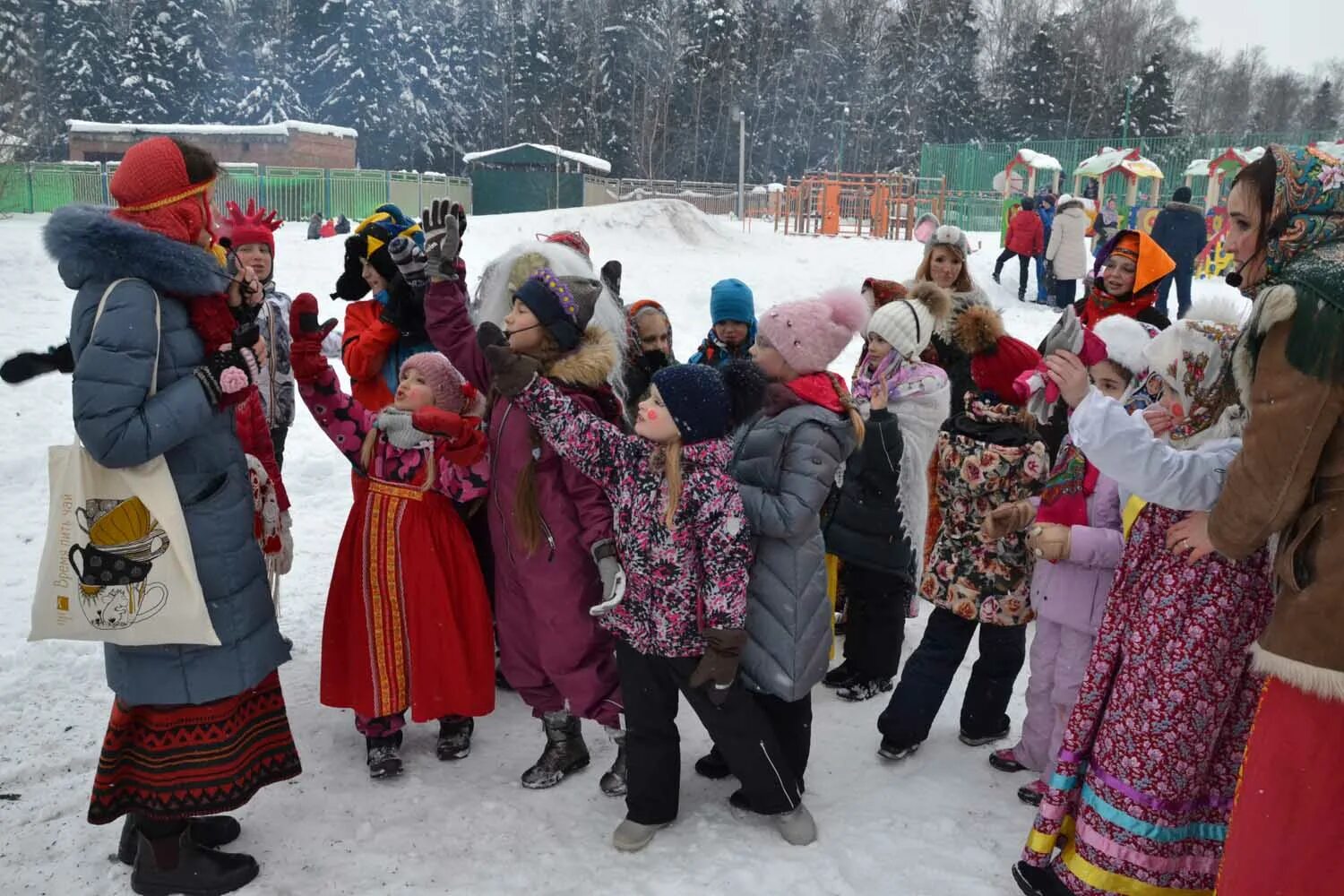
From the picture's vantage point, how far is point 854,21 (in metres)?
51.9

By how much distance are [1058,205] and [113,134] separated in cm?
3124

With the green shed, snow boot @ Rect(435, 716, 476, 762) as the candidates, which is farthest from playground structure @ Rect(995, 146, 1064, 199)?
snow boot @ Rect(435, 716, 476, 762)

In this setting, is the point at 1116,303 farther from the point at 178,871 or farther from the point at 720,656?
the point at 178,871

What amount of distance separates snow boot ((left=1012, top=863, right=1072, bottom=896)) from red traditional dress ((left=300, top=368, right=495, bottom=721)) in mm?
1904

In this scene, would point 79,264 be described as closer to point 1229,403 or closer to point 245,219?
point 245,219

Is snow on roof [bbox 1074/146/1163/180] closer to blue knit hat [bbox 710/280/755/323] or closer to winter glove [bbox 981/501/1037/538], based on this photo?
blue knit hat [bbox 710/280/755/323]

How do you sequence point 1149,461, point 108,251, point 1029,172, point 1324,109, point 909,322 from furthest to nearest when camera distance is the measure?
A: point 1324,109 → point 1029,172 → point 909,322 → point 108,251 → point 1149,461

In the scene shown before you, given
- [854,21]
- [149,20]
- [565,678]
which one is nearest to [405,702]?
[565,678]

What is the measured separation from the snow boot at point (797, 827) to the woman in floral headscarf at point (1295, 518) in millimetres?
1284

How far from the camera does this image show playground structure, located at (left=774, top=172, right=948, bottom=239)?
21781 mm

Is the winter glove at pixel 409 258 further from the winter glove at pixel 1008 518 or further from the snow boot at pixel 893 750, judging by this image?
the snow boot at pixel 893 750

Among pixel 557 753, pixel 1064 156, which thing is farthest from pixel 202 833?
pixel 1064 156

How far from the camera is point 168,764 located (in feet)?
8.83

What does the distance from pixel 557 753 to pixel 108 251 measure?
7.15 ft
